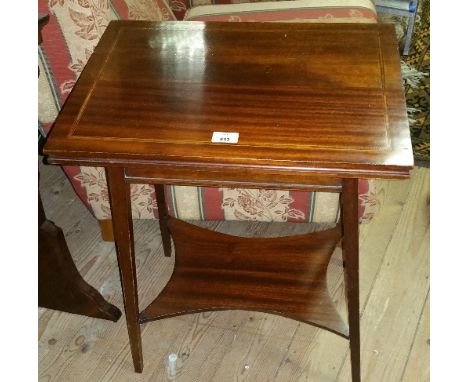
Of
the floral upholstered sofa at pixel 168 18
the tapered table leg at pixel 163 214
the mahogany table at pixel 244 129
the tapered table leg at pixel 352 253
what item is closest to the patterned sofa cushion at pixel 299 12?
the floral upholstered sofa at pixel 168 18

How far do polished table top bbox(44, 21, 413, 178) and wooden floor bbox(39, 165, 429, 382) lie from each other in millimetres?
661

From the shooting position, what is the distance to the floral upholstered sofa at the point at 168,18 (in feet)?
4.12

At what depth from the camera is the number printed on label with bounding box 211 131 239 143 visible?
93cm

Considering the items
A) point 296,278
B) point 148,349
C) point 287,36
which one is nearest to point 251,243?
point 296,278

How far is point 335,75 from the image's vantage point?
3.55ft

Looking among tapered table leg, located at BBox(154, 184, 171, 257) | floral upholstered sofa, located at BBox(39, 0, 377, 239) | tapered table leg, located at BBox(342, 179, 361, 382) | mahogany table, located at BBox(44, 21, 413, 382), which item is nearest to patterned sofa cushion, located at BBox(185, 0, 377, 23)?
floral upholstered sofa, located at BBox(39, 0, 377, 239)

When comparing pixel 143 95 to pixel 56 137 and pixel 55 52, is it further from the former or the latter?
pixel 55 52

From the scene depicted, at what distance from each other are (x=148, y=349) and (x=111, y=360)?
9cm

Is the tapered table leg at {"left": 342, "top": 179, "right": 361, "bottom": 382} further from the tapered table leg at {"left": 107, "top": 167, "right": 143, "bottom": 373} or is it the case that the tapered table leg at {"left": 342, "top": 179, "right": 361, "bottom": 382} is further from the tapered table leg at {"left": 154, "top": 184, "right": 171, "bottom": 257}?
the tapered table leg at {"left": 154, "top": 184, "right": 171, "bottom": 257}

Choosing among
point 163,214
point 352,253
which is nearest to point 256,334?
point 163,214

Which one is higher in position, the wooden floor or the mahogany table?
the mahogany table

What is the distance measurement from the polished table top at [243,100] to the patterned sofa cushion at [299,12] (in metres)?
0.43

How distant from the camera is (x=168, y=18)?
1.74m

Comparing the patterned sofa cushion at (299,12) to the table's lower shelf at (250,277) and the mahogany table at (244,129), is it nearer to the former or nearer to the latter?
the mahogany table at (244,129)
